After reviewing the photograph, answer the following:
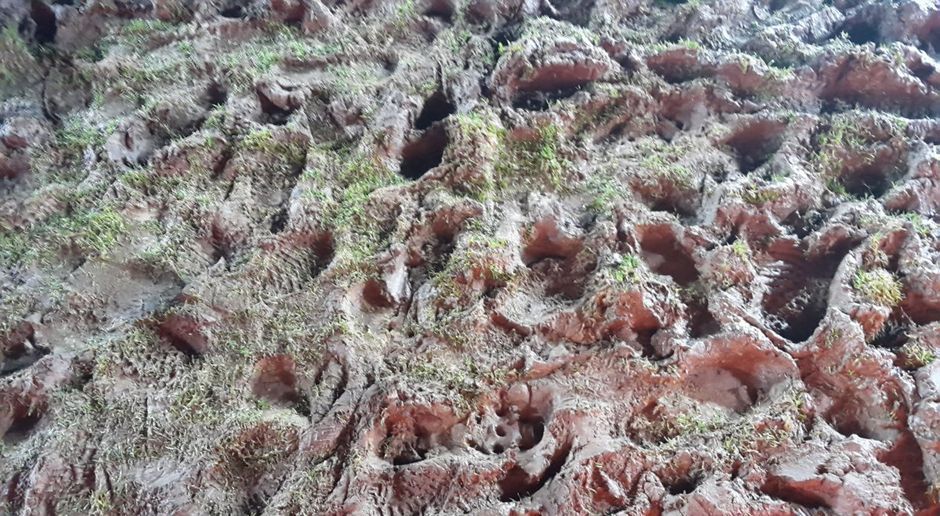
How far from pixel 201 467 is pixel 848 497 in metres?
4.64

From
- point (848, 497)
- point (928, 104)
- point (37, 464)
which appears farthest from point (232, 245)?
point (928, 104)

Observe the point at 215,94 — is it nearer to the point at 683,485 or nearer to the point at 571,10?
the point at 571,10

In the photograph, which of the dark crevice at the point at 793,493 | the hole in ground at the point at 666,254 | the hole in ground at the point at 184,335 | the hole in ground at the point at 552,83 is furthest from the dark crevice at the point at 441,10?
the dark crevice at the point at 793,493

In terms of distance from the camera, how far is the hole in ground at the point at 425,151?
238 inches

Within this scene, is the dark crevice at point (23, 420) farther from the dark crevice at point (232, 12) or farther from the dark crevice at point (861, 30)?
the dark crevice at point (861, 30)

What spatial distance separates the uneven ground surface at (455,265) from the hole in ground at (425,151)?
0.03 metres

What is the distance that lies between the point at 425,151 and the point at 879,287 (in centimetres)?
448

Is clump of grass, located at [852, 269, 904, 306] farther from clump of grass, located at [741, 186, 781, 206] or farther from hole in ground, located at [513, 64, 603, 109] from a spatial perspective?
hole in ground, located at [513, 64, 603, 109]

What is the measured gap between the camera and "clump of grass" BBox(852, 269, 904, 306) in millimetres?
4773

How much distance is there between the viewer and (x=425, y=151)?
6.14m

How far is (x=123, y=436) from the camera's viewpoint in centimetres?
412

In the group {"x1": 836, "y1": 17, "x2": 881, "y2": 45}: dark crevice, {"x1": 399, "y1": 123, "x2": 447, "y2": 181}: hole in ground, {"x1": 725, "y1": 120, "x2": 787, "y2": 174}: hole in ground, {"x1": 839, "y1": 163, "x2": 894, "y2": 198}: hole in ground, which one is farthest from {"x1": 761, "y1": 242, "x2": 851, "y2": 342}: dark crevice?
{"x1": 836, "y1": 17, "x2": 881, "y2": 45}: dark crevice

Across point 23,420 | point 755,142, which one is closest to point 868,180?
point 755,142

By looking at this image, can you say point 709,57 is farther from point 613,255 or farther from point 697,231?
point 613,255
